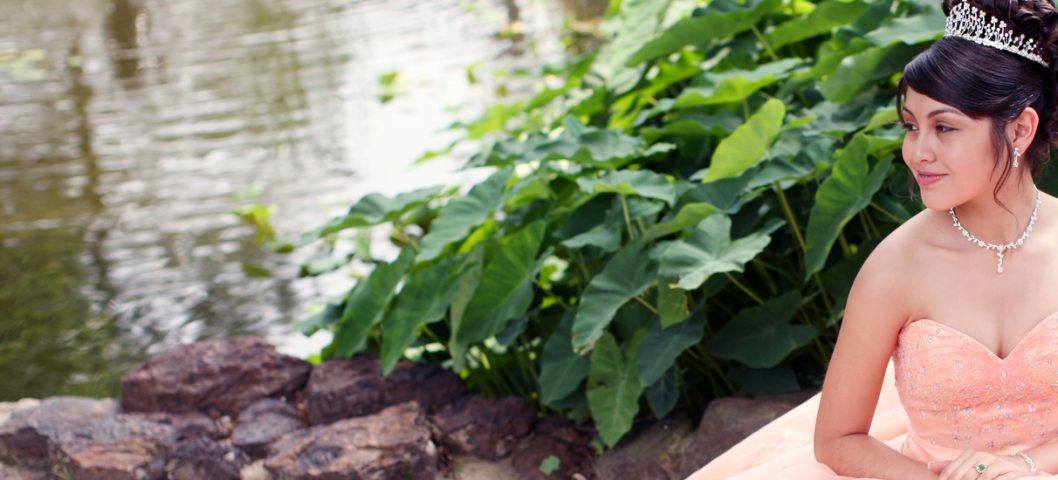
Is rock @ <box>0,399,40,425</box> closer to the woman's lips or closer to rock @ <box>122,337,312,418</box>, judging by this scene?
rock @ <box>122,337,312,418</box>

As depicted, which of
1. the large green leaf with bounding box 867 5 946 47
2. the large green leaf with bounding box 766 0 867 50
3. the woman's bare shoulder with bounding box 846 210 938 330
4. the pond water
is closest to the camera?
the woman's bare shoulder with bounding box 846 210 938 330

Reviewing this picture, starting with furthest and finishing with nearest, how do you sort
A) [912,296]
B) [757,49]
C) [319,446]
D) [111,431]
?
[757,49] → [111,431] → [319,446] → [912,296]

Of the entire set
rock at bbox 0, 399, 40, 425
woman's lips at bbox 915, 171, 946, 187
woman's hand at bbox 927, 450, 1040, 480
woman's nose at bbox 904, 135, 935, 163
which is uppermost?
woman's nose at bbox 904, 135, 935, 163

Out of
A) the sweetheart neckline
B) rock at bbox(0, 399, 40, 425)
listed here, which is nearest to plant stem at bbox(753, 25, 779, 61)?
the sweetheart neckline

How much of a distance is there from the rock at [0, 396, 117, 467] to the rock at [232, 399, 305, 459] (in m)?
0.41

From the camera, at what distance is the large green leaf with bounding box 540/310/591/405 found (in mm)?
3037

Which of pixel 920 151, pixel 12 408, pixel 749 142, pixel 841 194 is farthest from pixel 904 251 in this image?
pixel 12 408

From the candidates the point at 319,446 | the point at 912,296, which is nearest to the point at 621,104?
the point at 319,446

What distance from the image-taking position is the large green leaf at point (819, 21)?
3.54 metres

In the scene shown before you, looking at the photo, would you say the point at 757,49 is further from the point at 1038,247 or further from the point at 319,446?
the point at 1038,247

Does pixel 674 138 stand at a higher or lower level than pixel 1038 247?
lower

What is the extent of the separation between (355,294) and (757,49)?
1.50 meters

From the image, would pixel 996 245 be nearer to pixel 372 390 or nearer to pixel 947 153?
pixel 947 153

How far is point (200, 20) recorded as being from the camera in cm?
1082
